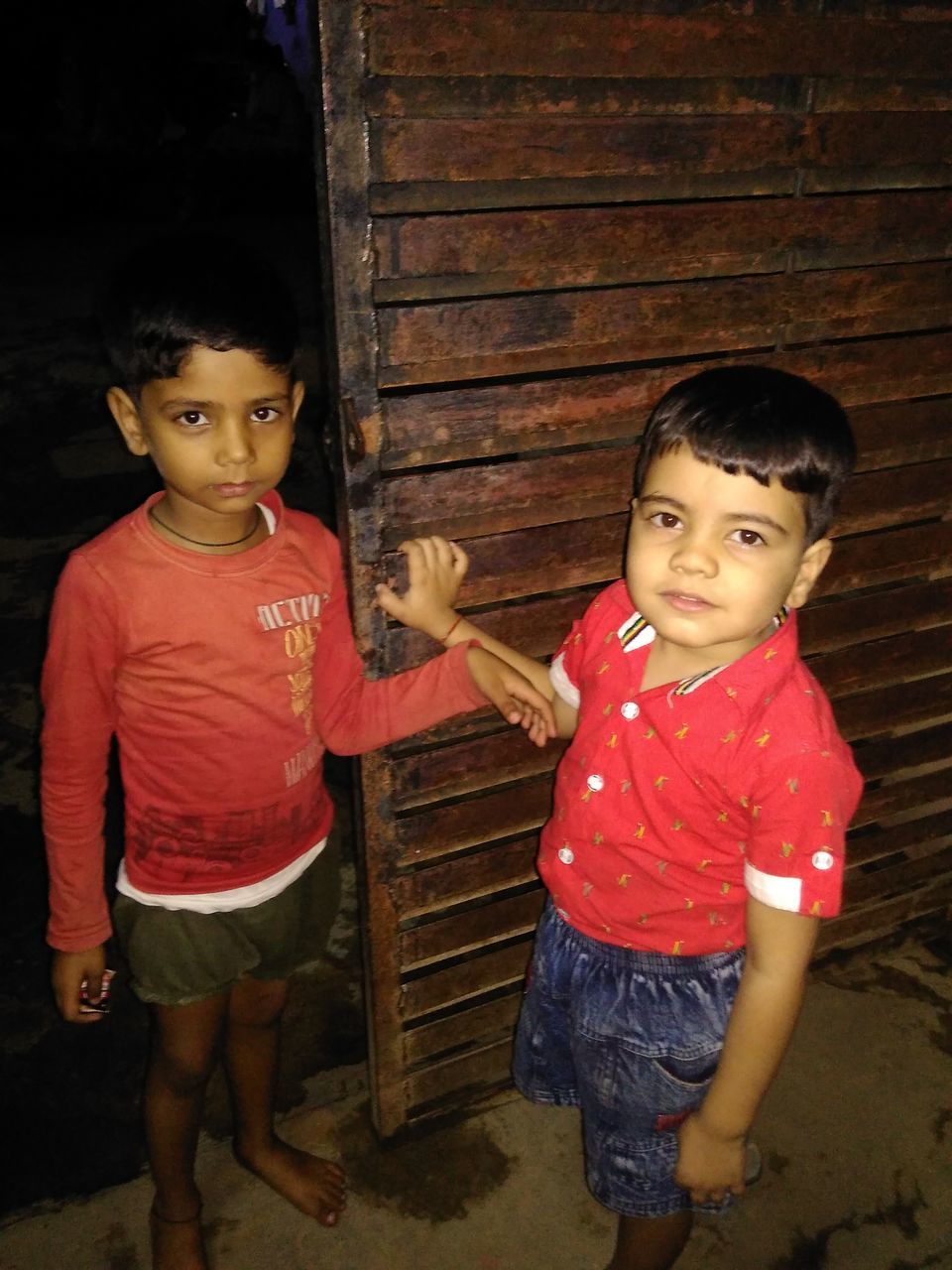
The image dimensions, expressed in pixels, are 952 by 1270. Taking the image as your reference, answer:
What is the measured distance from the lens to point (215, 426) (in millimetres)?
1672

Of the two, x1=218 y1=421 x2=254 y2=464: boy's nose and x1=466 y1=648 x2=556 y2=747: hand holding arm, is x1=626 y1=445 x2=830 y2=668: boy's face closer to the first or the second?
x1=466 y1=648 x2=556 y2=747: hand holding arm

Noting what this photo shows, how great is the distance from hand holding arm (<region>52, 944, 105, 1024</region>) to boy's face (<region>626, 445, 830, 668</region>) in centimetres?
139

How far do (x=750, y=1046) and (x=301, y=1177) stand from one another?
1.52 metres

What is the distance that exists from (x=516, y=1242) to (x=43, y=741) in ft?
6.02

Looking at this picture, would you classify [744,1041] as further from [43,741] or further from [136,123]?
[136,123]

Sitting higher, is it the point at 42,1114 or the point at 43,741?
the point at 43,741

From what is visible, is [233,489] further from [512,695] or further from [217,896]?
[217,896]

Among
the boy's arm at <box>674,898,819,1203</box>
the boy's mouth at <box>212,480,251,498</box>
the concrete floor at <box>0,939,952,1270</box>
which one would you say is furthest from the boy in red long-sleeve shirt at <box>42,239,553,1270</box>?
the boy's arm at <box>674,898,819,1203</box>

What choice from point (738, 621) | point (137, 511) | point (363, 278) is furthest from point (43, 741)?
point (738, 621)

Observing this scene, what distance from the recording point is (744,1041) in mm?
1621

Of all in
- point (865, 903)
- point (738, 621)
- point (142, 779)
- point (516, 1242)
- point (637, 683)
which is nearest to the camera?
point (738, 621)

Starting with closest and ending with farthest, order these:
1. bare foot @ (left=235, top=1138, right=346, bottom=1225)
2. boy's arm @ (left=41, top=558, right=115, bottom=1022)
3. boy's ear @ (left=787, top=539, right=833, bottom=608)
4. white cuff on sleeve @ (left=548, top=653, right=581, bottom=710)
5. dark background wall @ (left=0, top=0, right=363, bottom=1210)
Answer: boy's ear @ (left=787, top=539, right=833, bottom=608)
boy's arm @ (left=41, top=558, right=115, bottom=1022)
white cuff on sleeve @ (left=548, top=653, right=581, bottom=710)
bare foot @ (left=235, top=1138, right=346, bottom=1225)
dark background wall @ (left=0, top=0, right=363, bottom=1210)

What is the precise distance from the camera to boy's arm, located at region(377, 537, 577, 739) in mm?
1842

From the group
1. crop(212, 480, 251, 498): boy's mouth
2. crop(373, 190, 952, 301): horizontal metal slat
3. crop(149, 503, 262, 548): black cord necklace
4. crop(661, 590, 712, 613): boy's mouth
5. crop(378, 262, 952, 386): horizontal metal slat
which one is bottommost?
crop(149, 503, 262, 548): black cord necklace
